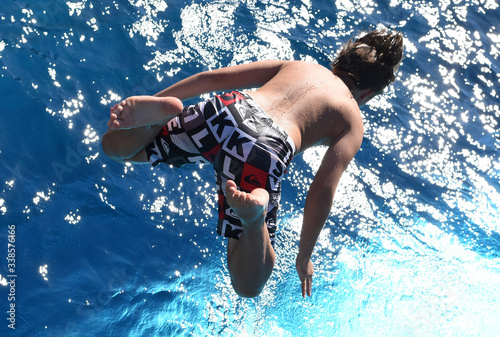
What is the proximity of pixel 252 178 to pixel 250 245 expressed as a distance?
1.18 ft

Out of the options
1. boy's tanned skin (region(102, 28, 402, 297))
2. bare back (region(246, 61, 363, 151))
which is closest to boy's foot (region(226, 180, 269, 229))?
boy's tanned skin (region(102, 28, 402, 297))

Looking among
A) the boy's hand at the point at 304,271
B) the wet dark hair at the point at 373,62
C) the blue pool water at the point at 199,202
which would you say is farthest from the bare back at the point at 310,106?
the blue pool water at the point at 199,202

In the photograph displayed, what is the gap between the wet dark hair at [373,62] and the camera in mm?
2990

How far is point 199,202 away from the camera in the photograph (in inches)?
152

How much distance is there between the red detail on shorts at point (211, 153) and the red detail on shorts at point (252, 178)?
217 mm

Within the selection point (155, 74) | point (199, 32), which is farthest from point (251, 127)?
point (199, 32)

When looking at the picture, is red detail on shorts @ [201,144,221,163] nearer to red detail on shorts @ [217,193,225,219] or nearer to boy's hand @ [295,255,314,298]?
red detail on shorts @ [217,193,225,219]

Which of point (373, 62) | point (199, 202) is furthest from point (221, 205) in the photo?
point (373, 62)

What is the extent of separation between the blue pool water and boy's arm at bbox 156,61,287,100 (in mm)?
1097

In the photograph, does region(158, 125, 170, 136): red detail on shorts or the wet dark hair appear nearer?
region(158, 125, 170, 136): red detail on shorts

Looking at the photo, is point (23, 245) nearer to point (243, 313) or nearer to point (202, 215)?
point (202, 215)

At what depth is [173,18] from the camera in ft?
16.3

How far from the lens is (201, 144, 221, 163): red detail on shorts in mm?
2580

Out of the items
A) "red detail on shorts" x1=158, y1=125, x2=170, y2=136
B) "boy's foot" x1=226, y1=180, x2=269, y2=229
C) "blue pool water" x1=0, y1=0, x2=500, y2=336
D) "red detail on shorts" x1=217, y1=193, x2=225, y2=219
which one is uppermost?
"boy's foot" x1=226, y1=180, x2=269, y2=229
